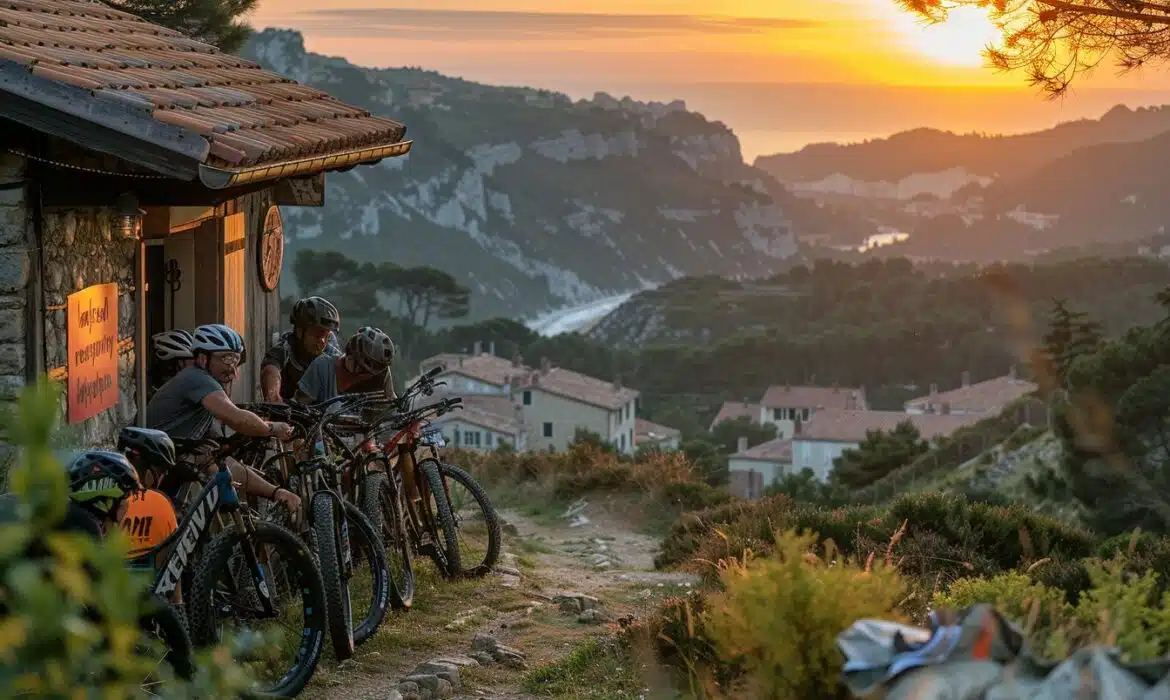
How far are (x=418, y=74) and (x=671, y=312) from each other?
82708mm

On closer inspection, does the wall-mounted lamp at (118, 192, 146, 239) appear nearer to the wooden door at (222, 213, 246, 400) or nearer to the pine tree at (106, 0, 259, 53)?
the wooden door at (222, 213, 246, 400)

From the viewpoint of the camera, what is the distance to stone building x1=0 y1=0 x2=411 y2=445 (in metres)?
6.00

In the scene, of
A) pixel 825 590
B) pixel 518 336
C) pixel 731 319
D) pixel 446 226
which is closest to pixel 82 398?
pixel 825 590

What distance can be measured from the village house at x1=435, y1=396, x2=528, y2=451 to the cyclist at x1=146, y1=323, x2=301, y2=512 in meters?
60.0

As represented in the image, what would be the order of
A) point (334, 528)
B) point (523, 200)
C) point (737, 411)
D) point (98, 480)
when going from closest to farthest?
point (98, 480) < point (334, 528) < point (737, 411) < point (523, 200)

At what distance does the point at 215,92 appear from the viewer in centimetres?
765

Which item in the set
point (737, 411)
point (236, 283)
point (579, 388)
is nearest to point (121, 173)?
point (236, 283)

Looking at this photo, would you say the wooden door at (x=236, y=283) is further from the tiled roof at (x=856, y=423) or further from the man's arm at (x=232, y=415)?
the tiled roof at (x=856, y=423)

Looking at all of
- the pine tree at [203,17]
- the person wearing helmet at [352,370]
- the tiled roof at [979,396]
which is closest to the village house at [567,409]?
the tiled roof at [979,396]

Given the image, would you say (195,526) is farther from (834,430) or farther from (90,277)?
(834,430)

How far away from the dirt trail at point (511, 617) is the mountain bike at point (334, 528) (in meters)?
0.15

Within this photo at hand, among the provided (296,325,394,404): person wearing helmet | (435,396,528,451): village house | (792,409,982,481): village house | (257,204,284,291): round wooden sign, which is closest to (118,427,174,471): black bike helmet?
(296,325,394,404): person wearing helmet

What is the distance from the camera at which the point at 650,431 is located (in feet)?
237

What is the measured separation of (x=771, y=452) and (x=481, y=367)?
15.4m
